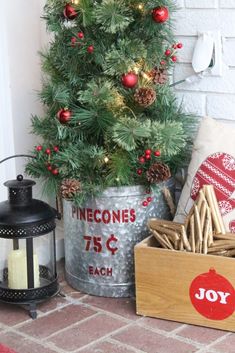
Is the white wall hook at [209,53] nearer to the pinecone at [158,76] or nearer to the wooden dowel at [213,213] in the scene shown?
the pinecone at [158,76]

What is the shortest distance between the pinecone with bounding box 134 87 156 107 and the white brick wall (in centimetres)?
31

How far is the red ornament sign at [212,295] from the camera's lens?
2.21 m

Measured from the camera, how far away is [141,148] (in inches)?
94.7

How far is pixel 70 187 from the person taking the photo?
238 cm

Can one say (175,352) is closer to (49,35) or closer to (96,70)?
(96,70)

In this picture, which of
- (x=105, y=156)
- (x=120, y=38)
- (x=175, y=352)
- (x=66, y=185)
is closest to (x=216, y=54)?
(x=120, y=38)

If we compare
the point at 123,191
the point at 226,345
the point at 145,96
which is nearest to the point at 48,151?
the point at 123,191

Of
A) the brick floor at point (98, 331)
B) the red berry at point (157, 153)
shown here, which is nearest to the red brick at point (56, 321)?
the brick floor at point (98, 331)

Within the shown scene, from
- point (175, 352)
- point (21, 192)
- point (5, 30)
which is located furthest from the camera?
point (5, 30)

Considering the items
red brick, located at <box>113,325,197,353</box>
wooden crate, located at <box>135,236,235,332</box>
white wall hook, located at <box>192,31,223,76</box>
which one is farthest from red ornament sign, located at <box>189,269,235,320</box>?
white wall hook, located at <box>192,31,223,76</box>

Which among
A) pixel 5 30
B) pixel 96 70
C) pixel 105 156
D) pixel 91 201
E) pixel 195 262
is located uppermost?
pixel 5 30

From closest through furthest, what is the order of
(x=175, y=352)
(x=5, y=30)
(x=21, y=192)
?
1. (x=175, y=352)
2. (x=21, y=192)
3. (x=5, y=30)

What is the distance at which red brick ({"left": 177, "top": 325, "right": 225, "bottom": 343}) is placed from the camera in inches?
86.9

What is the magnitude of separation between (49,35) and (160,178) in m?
0.81
